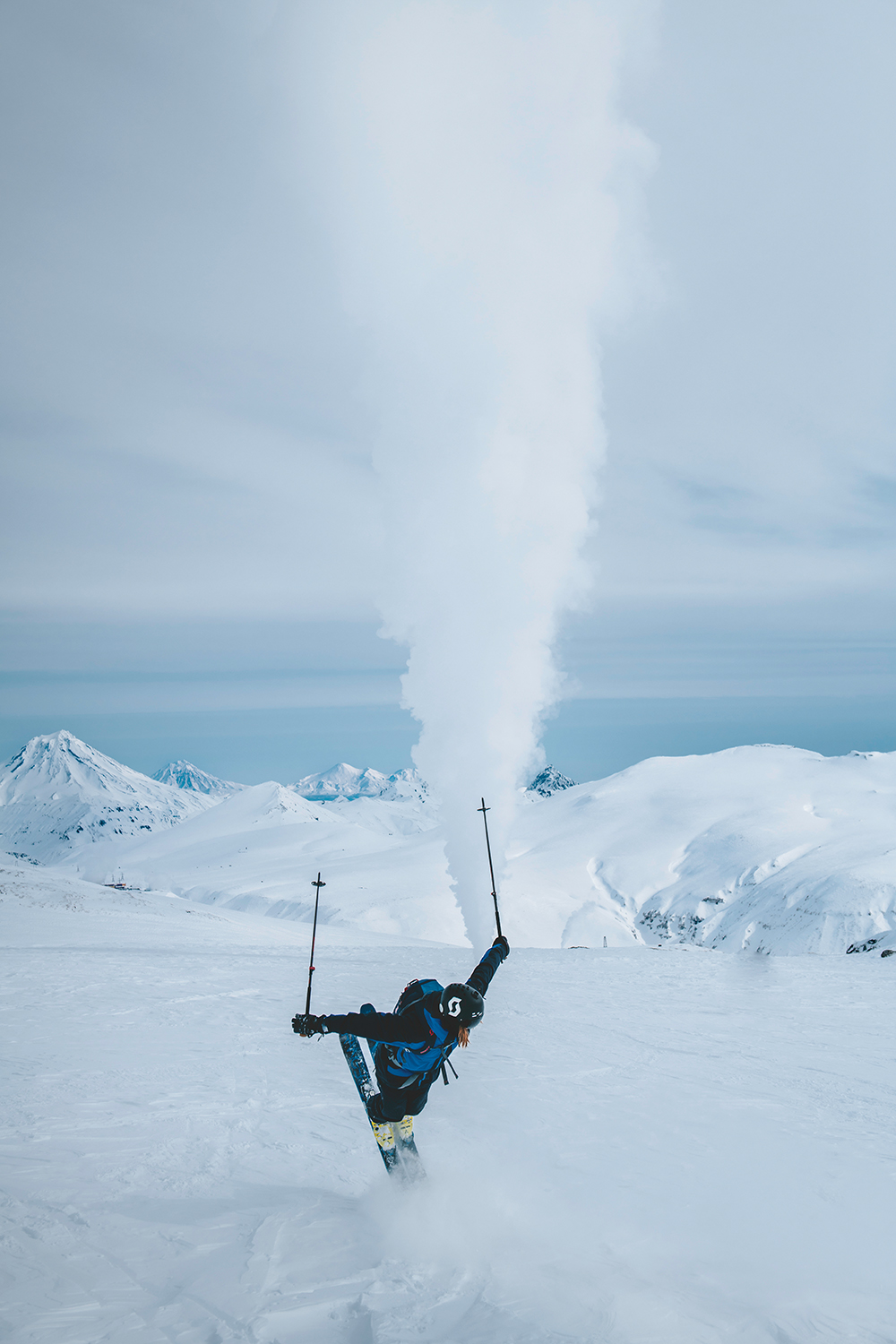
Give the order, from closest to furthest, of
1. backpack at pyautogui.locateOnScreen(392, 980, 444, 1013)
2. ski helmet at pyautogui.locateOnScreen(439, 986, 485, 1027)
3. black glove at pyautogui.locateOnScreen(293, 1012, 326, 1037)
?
1. ski helmet at pyautogui.locateOnScreen(439, 986, 485, 1027)
2. backpack at pyautogui.locateOnScreen(392, 980, 444, 1013)
3. black glove at pyautogui.locateOnScreen(293, 1012, 326, 1037)

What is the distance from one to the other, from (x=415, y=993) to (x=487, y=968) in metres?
1.49

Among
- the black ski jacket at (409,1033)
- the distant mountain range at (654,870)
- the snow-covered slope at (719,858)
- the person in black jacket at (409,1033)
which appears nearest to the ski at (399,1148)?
the person in black jacket at (409,1033)

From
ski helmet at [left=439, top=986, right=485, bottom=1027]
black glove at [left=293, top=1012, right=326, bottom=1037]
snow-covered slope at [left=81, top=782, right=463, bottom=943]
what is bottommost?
snow-covered slope at [left=81, top=782, right=463, bottom=943]

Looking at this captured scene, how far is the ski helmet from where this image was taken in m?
7.36

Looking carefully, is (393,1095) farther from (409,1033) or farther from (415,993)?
(415,993)

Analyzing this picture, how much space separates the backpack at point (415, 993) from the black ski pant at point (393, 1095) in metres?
0.51

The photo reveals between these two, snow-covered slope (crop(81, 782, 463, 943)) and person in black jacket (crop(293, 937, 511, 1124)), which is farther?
snow-covered slope (crop(81, 782, 463, 943))

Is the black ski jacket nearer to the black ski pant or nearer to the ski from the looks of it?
the black ski pant

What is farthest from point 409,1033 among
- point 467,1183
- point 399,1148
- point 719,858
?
point 719,858

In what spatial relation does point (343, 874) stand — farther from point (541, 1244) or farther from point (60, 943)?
point (541, 1244)

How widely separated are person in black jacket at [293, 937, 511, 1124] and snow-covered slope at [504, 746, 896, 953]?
78.6 metres

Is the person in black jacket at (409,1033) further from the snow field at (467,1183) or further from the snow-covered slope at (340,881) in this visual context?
the snow-covered slope at (340,881)

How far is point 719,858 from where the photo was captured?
137875mm

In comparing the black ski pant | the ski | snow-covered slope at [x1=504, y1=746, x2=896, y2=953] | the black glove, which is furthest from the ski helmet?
snow-covered slope at [x1=504, y1=746, x2=896, y2=953]
